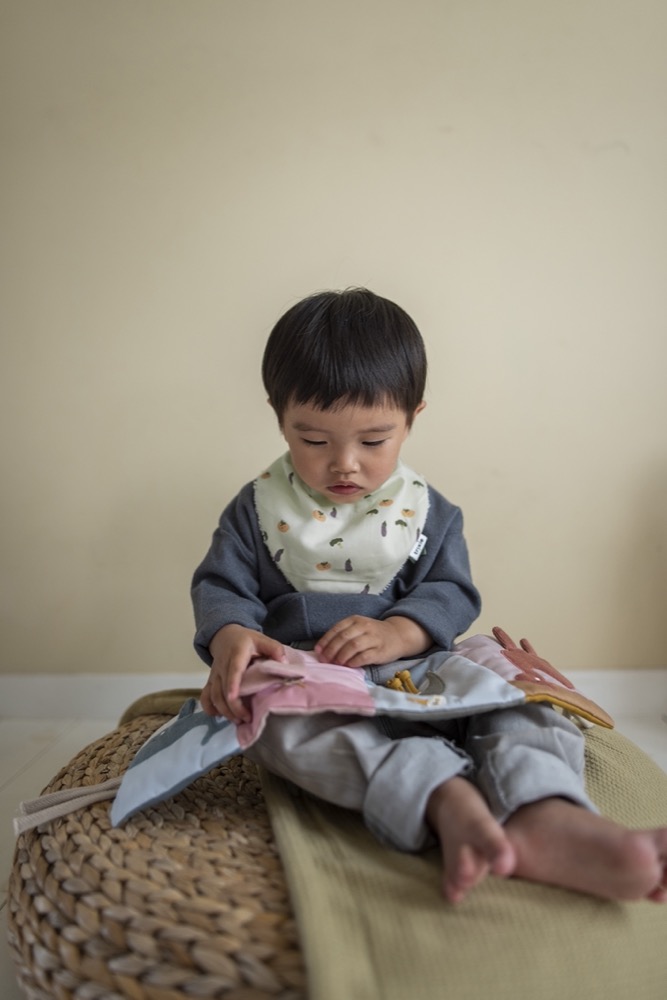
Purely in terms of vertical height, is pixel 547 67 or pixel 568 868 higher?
pixel 547 67

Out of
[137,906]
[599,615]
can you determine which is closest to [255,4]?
[599,615]

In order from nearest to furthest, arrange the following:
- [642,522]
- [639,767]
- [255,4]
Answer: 1. [639,767]
2. [255,4]
3. [642,522]

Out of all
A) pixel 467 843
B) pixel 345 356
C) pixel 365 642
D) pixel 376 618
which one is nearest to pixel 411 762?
pixel 467 843

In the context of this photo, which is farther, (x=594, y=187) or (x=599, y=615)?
(x=599, y=615)

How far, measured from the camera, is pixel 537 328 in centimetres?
156

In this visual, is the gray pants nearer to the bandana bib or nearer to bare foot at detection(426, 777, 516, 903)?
bare foot at detection(426, 777, 516, 903)

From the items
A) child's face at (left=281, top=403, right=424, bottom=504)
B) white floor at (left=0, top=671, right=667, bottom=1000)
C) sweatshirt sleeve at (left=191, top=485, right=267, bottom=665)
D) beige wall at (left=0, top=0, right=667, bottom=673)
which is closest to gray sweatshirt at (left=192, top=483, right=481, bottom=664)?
sweatshirt sleeve at (left=191, top=485, right=267, bottom=665)

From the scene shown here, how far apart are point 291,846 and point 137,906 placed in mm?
140

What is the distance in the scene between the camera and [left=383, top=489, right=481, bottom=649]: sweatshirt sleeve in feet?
3.34

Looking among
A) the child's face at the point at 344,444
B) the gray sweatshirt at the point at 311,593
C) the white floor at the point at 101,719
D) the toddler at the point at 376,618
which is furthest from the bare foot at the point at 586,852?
the white floor at the point at 101,719

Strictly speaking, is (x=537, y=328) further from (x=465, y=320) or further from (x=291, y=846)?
(x=291, y=846)

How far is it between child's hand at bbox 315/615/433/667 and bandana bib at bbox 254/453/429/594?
11cm

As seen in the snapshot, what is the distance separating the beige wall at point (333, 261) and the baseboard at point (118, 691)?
0.10 metres

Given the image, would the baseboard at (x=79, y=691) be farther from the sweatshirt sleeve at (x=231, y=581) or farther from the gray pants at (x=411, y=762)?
the gray pants at (x=411, y=762)
